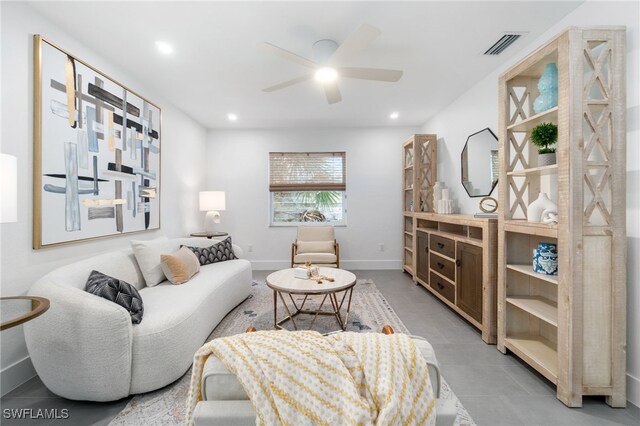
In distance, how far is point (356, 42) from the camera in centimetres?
202

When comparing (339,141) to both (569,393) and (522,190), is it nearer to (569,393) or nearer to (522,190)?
(522,190)

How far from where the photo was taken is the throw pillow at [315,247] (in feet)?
15.2

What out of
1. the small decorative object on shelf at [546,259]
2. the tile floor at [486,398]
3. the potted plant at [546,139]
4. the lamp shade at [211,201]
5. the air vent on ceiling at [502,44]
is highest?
the air vent on ceiling at [502,44]

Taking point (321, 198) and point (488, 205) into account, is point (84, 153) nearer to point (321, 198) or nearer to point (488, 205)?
point (321, 198)

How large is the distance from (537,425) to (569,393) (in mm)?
335

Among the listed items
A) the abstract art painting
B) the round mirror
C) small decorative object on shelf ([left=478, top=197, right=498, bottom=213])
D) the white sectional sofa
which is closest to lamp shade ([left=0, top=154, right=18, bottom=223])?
the white sectional sofa

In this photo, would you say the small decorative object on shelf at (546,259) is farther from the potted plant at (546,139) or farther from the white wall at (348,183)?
the white wall at (348,183)

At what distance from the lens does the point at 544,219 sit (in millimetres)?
1977

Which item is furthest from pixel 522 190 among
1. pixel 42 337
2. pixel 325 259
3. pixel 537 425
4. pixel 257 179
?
pixel 257 179

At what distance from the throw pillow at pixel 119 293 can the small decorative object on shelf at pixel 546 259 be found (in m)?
2.77

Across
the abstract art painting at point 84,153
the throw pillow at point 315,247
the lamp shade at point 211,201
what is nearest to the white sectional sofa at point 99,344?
the abstract art painting at point 84,153

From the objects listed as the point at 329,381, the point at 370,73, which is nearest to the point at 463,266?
the point at 370,73

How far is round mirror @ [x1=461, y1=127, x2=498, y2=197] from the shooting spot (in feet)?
10.6

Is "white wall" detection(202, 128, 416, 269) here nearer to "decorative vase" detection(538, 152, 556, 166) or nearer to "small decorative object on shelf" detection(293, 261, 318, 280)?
"small decorative object on shelf" detection(293, 261, 318, 280)
